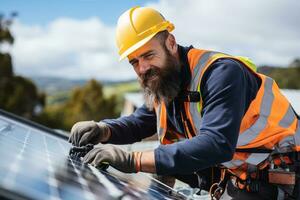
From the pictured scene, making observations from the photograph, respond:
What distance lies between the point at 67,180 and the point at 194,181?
2248mm

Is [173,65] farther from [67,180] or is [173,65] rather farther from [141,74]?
[67,180]

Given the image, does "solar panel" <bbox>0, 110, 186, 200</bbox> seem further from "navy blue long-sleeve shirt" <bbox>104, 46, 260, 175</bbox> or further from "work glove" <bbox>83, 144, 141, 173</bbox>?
"navy blue long-sleeve shirt" <bbox>104, 46, 260, 175</bbox>

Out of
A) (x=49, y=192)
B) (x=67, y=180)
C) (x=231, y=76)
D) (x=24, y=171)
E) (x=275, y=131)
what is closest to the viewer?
(x=49, y=192)

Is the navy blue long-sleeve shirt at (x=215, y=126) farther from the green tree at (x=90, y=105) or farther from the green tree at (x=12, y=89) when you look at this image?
the green tree at (x=90, y=105)

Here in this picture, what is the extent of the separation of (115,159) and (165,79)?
2.61ft

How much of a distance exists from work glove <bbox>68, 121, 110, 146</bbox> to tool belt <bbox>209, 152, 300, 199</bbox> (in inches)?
50.1

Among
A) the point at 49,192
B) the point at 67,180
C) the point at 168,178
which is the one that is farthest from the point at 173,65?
the point at 49,192

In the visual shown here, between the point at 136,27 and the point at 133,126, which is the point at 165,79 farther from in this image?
the point at 133,126

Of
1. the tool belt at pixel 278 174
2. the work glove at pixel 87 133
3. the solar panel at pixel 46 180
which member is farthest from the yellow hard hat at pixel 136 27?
the tool belt at pixel 278 174

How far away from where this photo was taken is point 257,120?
3459 mm

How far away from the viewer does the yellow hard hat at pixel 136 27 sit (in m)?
3.63

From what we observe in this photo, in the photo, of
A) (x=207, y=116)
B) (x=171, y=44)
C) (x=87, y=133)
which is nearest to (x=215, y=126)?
(x=207, y=116)

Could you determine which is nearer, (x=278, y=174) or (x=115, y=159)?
(x=115, y=159)

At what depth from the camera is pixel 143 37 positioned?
3641 mm
